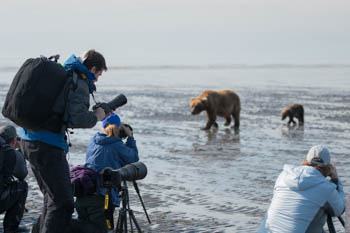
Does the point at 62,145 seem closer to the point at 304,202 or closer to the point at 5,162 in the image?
the point at 5,162

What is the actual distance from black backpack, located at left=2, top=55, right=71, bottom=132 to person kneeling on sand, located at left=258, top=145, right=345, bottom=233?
1.77 m

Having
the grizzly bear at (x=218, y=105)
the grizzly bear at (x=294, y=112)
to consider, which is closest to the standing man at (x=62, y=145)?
the grizzly bear at (x=218, y=105)

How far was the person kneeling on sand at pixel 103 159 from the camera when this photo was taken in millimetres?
5988

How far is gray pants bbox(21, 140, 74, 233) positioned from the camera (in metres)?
5.11

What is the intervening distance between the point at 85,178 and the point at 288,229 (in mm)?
1869

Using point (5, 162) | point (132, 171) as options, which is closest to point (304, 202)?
point (132, 171)

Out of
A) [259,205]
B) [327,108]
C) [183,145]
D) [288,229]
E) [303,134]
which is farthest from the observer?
[327,108]

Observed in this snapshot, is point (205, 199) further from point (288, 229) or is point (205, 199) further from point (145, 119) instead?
point (145, 119)

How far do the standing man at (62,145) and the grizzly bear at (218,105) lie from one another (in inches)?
428

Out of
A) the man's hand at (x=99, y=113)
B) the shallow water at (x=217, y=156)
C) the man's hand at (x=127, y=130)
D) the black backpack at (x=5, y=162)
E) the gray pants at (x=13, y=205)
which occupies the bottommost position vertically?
the shallow water at (x=217, y=156)

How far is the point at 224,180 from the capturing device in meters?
9.40

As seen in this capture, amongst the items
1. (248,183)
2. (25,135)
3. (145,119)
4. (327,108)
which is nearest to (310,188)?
(25,135)

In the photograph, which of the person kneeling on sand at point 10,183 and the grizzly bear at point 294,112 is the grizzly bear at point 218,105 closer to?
the grizzly bear at point 294,112

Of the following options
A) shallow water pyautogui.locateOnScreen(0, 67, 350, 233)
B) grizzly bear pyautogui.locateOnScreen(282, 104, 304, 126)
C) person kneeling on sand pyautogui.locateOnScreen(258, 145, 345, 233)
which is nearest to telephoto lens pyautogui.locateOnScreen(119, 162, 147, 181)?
shallow water pyautogui.locateOnScreen(0, 67, 350, 233)
